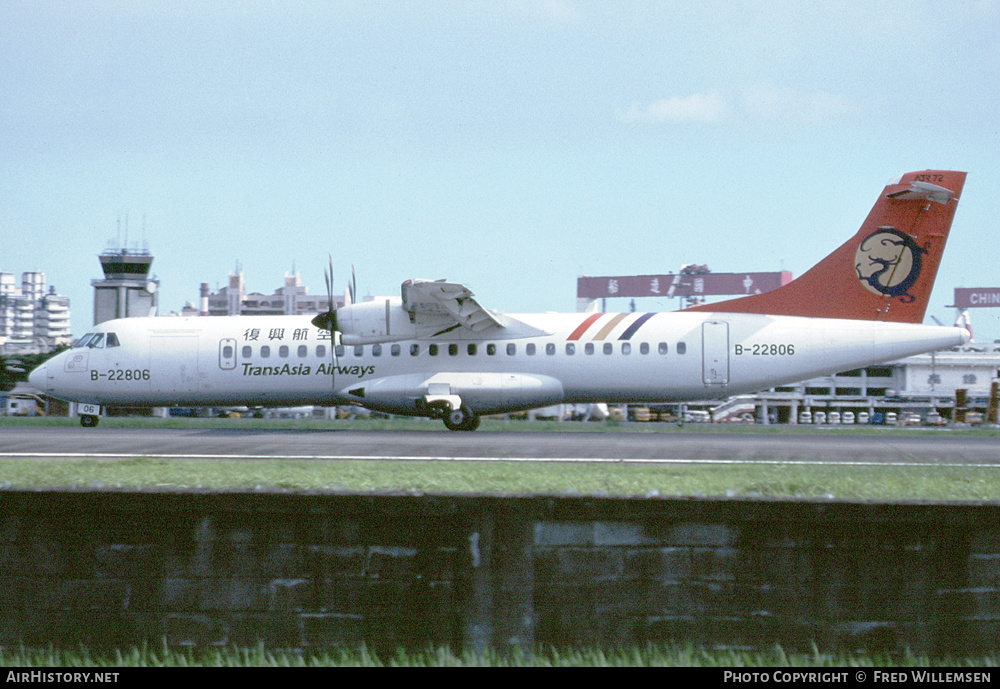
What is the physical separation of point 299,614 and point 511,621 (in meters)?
1.56

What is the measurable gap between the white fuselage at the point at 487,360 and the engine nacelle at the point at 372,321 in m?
0.88

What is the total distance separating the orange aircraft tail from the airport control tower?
198 ft

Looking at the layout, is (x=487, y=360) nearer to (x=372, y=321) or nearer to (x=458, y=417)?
(x=458, y=417)

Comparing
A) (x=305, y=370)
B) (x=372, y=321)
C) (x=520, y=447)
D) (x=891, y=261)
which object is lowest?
(x=520, y=447)

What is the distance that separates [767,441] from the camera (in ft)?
66.1

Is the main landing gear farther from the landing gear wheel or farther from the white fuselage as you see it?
the white fuselage

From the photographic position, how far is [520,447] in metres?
18.1

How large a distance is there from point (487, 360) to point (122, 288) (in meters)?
56.0

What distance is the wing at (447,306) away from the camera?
2453 cm

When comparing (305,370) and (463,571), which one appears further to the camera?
(305,370)

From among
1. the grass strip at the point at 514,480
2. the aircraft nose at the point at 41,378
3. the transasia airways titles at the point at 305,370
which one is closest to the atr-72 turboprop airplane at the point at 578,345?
the transasia airways titles at the point at 305,370

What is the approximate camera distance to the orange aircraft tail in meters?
24.9

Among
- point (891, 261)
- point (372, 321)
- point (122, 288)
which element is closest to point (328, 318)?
point (372, 321)
